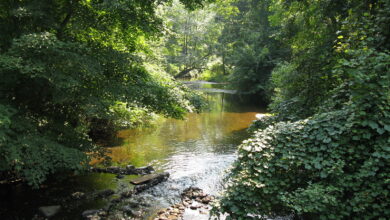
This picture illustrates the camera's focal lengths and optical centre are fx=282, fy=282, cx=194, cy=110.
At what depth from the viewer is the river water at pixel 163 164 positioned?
709 centimetres

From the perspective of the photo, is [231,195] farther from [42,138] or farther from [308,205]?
[42,138]

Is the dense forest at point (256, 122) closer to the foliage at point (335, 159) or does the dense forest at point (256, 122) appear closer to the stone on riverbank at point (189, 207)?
the foliage at point (335, 159)

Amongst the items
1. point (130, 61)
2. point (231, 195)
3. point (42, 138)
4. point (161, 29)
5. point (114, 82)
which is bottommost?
point (231, 195)

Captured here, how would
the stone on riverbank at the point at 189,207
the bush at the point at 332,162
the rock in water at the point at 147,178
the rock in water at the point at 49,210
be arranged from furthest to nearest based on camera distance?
the rock in water at the point at 147,178 < the stone on riverbank at the point at 189,207 < the rock in water at the point at 49,210 < the bush at the point at 332,162

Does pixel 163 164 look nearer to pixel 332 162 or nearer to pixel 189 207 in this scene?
pixel 189 207

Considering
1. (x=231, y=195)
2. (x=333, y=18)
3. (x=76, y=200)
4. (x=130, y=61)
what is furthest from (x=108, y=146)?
(x=333, y=18)

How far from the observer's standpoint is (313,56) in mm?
7383

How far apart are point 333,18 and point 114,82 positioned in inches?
235

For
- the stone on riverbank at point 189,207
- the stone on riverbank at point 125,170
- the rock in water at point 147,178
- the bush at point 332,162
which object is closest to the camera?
the bush at point 332,162

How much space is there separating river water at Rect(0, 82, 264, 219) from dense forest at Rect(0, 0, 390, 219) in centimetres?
78

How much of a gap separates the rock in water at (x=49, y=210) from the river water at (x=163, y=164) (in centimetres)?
14

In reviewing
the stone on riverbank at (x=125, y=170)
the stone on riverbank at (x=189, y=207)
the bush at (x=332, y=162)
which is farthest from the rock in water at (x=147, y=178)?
the bush at (x=332, y=162)

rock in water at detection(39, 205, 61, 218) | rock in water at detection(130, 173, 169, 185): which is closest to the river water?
rock in water at detection(39, 205, 61, 218)

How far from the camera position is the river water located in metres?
7.09
